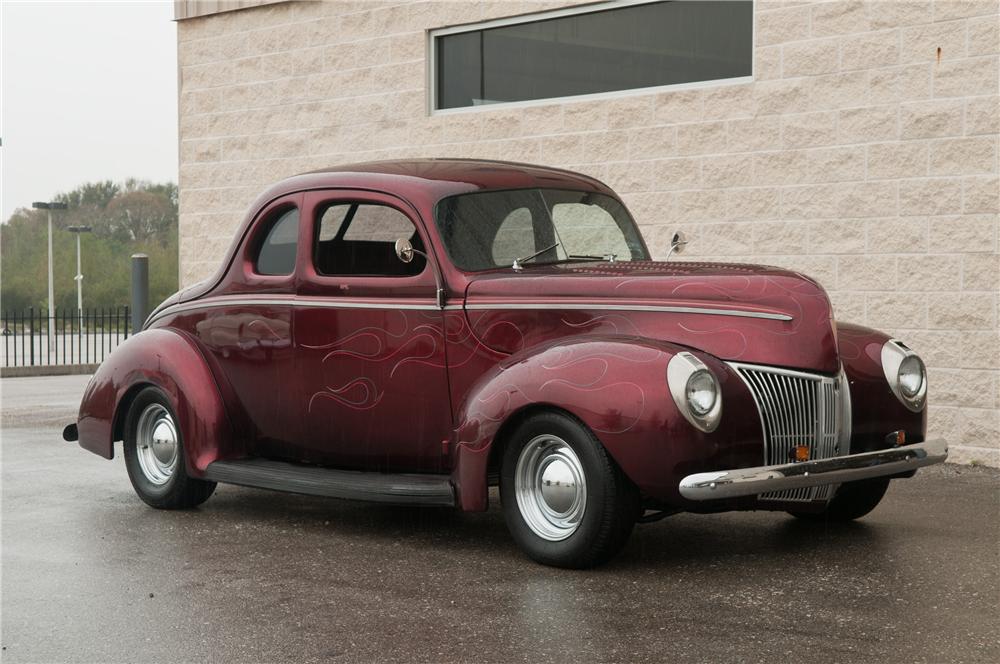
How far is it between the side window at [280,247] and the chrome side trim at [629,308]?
1.39 meters

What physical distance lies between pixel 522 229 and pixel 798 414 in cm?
188

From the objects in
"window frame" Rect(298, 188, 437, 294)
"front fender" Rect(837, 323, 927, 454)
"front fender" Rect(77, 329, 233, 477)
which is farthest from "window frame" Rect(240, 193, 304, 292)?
"front fender" Rect(837, 323, 927, 454)

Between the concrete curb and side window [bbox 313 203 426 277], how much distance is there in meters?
16.6

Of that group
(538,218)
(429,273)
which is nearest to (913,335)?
(538,218)

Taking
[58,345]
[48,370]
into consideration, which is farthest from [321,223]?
[58,345]

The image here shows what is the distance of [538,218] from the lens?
22.3 feet

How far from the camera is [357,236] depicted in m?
7.05

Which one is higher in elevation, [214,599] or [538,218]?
[538,218]

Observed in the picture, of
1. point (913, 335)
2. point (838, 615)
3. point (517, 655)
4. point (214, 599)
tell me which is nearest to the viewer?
point (517, 655)

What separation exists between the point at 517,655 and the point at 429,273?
2.56 metres

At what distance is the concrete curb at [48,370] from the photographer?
22.1 m

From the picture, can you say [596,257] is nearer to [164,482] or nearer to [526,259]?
[526,259]

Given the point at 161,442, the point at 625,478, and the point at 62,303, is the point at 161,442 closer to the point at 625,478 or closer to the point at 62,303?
the point at 625,478

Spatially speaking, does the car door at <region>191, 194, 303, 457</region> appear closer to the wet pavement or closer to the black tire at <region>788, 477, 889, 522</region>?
the wet pavement
